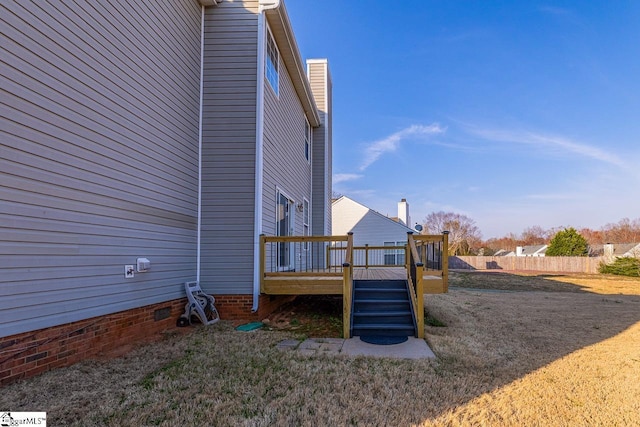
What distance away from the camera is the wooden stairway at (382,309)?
534cm

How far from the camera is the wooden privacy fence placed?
92.0ft

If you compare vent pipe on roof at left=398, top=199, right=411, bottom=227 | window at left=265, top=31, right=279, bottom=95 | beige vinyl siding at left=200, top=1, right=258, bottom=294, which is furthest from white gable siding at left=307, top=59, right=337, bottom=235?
vent pipe on roof at left=398, top=199, right=411, bottom=227

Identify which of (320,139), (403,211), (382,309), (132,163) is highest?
(320,139)

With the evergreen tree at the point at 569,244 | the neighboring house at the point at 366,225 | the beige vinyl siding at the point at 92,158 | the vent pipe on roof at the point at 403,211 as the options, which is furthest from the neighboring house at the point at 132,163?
the evergreen tree at the point at 569,244

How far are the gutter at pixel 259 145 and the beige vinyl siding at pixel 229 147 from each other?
→ 7cm

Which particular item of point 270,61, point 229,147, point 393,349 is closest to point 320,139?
point 270,61

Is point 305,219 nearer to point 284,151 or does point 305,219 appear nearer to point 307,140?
point 307,140

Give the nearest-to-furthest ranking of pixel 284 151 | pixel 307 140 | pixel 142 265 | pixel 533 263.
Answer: pixel 142 265, pixel 284 151, pixel 307 140, pixel 533 263

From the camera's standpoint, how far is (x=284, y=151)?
846cm

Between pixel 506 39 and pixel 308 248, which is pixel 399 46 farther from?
pixel 308 248

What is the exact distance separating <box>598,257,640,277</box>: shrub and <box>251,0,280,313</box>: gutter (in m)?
26.8

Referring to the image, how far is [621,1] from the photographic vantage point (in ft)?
35.2

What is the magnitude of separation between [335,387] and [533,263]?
33352mm

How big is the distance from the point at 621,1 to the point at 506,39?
3.28m
